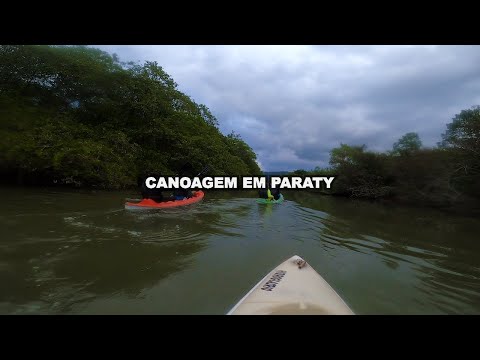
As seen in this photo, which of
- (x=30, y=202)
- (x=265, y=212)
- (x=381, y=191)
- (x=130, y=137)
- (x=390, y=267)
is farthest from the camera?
(x=381, y=191)

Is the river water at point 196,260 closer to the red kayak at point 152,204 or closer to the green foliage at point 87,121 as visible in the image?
the red kayak at point 152,204

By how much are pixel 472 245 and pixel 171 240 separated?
917 centimetres

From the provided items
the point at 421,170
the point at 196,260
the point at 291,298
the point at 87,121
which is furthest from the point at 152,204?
the point at 421,170

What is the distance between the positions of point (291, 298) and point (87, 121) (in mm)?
20273

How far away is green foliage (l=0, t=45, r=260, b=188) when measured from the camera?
1522 centimetres

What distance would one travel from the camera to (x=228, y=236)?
8.13 metres

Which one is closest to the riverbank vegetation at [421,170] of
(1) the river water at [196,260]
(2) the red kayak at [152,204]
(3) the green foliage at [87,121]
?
(1) the river water at [196,260]

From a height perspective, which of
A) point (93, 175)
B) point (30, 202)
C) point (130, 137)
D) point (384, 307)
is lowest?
point (384, 307)

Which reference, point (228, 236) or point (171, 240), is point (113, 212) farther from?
point (228, 236)

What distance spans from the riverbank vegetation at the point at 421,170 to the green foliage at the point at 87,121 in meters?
13.4

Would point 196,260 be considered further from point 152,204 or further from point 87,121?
point 87,121

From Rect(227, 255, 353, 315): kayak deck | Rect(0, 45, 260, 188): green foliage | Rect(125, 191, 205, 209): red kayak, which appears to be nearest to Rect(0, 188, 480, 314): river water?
Rect(125, 191, 205, 209): red kayak
